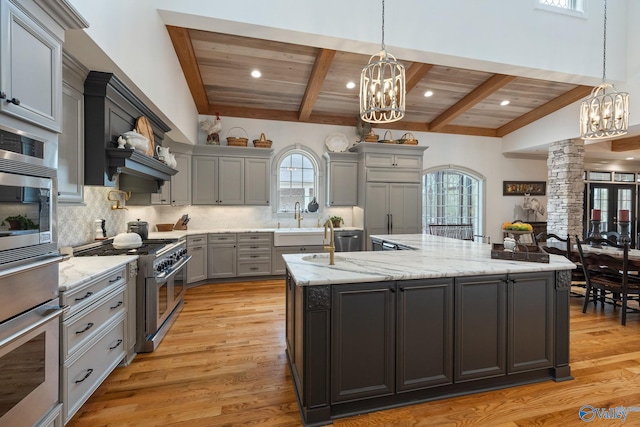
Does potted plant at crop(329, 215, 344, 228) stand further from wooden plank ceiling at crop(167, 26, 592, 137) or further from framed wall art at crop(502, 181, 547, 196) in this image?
framed wall art at crop(502, 181, 547, 196)

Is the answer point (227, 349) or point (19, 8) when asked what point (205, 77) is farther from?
point (227, 349)

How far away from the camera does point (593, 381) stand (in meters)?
2.34

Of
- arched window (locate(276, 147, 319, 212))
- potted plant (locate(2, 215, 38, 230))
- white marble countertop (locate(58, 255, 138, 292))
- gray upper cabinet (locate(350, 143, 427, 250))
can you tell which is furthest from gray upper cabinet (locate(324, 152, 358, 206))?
potted plant (locate(2, 215, 38, 230))

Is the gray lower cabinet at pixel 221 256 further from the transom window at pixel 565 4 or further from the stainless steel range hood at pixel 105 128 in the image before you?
the transom window at pixel 565 4

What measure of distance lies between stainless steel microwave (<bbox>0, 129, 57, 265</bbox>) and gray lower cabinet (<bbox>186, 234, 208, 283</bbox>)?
3328 millimetres

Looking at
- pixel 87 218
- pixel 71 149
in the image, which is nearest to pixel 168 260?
pixel 87 218

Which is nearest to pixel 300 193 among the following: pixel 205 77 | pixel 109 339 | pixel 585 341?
pixel 205 77

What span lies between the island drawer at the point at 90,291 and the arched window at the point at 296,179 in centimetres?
379

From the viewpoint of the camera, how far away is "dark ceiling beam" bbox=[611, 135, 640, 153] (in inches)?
251

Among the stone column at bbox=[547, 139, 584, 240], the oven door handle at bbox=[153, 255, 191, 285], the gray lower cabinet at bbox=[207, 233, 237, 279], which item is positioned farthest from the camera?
the stone column at bbox=[547, 139, 584, 240]

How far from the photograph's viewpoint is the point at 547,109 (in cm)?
605

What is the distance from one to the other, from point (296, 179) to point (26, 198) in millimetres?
4870

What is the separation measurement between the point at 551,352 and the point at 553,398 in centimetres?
33

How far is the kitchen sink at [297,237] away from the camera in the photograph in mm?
5354
